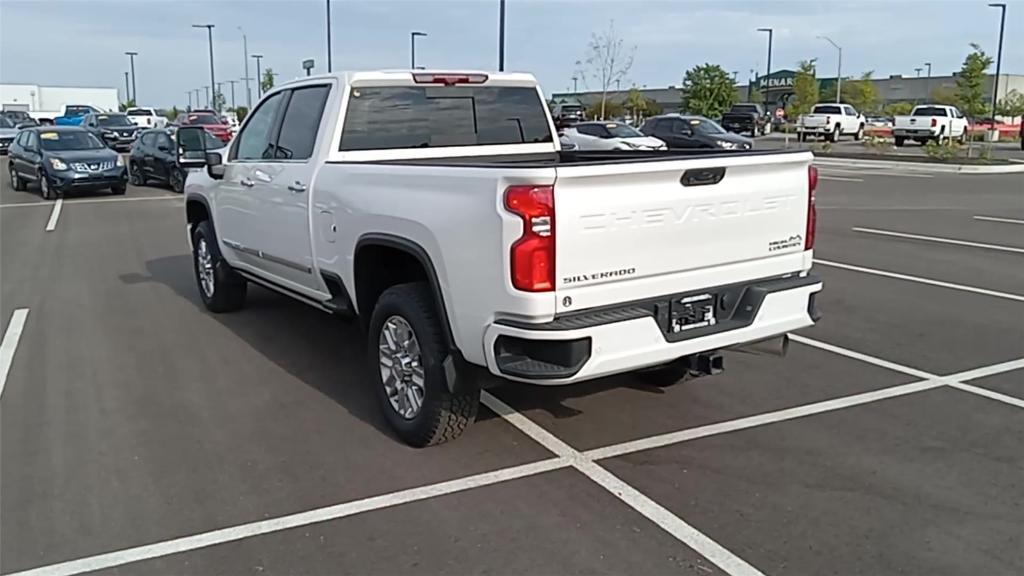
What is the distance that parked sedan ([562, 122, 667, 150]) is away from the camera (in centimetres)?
2933

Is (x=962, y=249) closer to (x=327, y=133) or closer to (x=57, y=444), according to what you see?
(x=327, y=133)

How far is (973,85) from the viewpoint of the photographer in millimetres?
42375

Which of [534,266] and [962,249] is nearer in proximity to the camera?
[534,266]

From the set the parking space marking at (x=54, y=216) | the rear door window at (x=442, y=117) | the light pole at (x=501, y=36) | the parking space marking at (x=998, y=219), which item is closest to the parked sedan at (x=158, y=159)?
the parking space marking at (x=54, y=216)

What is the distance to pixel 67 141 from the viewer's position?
20.6 meters

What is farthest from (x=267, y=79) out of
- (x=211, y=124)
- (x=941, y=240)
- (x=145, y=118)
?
(x=941, y=240)

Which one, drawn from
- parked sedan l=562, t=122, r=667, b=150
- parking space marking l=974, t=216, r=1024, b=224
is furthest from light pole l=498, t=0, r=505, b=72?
parking space marking l=974, t=216, r=1024, b=224

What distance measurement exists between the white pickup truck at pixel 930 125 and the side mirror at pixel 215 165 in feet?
131

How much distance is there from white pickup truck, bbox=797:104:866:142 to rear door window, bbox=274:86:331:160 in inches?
1565

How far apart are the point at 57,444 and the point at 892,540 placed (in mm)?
4407

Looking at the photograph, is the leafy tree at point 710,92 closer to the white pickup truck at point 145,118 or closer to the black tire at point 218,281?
the white pickup truck at point 145,118

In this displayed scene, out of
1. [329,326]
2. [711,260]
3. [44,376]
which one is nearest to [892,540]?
[711,260]

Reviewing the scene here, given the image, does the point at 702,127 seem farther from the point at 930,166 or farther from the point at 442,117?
the point at 442,117

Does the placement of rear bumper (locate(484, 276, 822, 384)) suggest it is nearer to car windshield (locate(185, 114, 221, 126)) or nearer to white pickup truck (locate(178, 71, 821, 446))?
white pickup truck (locate(178, 71, 821, 446))
